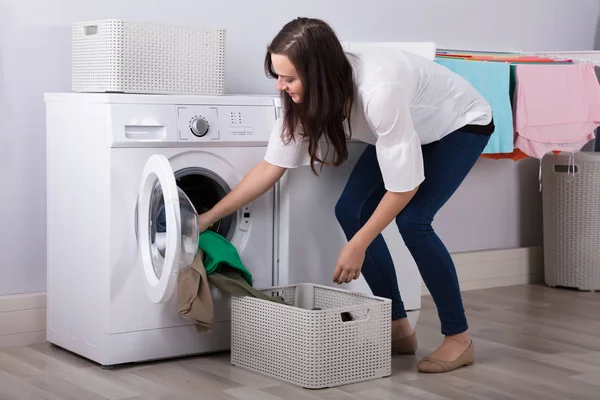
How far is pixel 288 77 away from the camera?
2.19 meters

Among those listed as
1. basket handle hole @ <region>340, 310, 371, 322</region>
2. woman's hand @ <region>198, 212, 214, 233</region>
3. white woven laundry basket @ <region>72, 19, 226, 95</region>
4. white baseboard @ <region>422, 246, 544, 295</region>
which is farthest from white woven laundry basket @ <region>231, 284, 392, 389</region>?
white baseboard @ <region>422, 246, 544, 295</region>

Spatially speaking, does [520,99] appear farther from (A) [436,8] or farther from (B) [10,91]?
(B) [10,91]

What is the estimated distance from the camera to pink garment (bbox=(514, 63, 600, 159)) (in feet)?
11.0

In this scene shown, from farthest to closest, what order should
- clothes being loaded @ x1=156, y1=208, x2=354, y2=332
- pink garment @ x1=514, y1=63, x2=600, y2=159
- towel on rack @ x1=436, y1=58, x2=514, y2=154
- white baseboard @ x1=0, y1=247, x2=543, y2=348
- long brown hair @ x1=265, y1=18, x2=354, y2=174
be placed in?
white baseboard @ x1=0, y1=247, x2=543, y2=348, pink garment @ x1=514, y1=63, x2=600, y2=159, towel on rack @ x1=436, y1=58, x2=514, y2=154, clothes being loaded @ x1=156, y1=208, x2=354, y2=332, long brown hair @ x1=265, y1=18, x2=354, y2=174

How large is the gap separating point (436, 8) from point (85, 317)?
1.91 meters

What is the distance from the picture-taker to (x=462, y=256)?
3785 mm

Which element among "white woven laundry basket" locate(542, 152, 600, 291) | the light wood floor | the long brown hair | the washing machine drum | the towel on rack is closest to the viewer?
the long brown hair

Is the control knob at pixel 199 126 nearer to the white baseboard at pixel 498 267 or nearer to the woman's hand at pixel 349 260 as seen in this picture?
the woman's hand at pixel 349 260

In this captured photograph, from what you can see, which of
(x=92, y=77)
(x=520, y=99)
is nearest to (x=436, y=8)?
(x=520, y=99)

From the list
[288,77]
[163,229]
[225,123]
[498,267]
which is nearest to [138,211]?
[163,229]

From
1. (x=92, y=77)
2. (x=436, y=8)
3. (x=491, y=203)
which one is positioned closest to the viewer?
(x=92, y=77)

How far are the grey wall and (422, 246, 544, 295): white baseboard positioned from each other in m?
0.06

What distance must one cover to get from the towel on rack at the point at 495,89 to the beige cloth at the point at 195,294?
121 centimetres

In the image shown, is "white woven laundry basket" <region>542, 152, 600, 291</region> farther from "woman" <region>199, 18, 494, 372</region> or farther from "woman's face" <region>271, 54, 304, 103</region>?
"woman's face" <region>271, 54, 304, 103</region>
